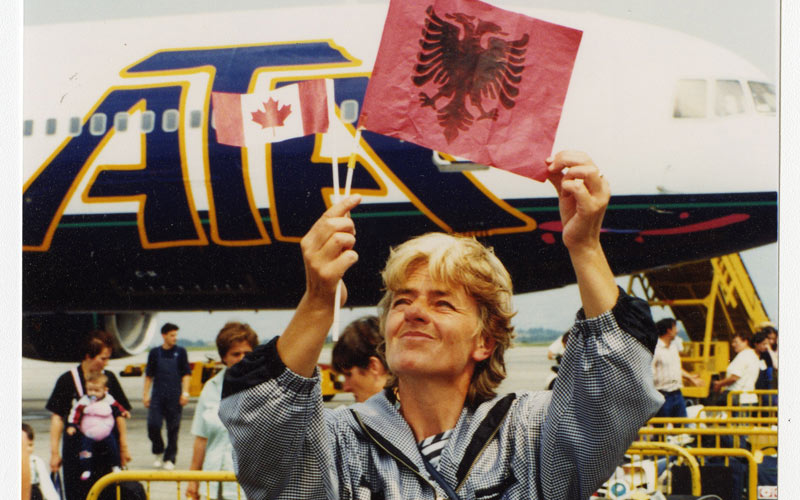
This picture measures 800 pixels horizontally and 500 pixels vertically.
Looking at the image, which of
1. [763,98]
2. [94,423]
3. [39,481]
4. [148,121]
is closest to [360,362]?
[39,481]

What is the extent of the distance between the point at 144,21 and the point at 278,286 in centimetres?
310

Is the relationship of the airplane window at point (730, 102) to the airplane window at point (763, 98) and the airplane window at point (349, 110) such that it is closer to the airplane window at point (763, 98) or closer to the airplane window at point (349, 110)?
the airplane window at point (763, 98)

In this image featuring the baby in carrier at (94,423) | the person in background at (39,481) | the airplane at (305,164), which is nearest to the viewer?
the person in background at (39,481)

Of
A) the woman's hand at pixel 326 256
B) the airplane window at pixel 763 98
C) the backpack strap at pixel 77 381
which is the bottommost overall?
the backpack strap at pixel 77 381

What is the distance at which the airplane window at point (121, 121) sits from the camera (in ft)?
32.1

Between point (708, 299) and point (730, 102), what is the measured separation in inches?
164

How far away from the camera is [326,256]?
1.97 m

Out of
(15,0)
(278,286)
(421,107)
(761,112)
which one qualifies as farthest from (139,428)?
(421,107)

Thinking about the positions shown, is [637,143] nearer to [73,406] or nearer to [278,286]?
[278,286]

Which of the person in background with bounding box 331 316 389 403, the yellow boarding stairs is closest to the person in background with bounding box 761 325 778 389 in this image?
the yellow boarding stairs

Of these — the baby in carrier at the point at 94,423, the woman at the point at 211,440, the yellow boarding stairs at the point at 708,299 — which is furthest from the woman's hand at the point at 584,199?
the yellow boarding stairs at the point at 708,299

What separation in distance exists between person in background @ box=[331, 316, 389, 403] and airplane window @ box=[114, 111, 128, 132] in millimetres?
6140

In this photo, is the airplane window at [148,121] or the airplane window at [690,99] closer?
the airplane window at [690,99]

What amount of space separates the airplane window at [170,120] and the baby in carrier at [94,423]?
12.6 ft
